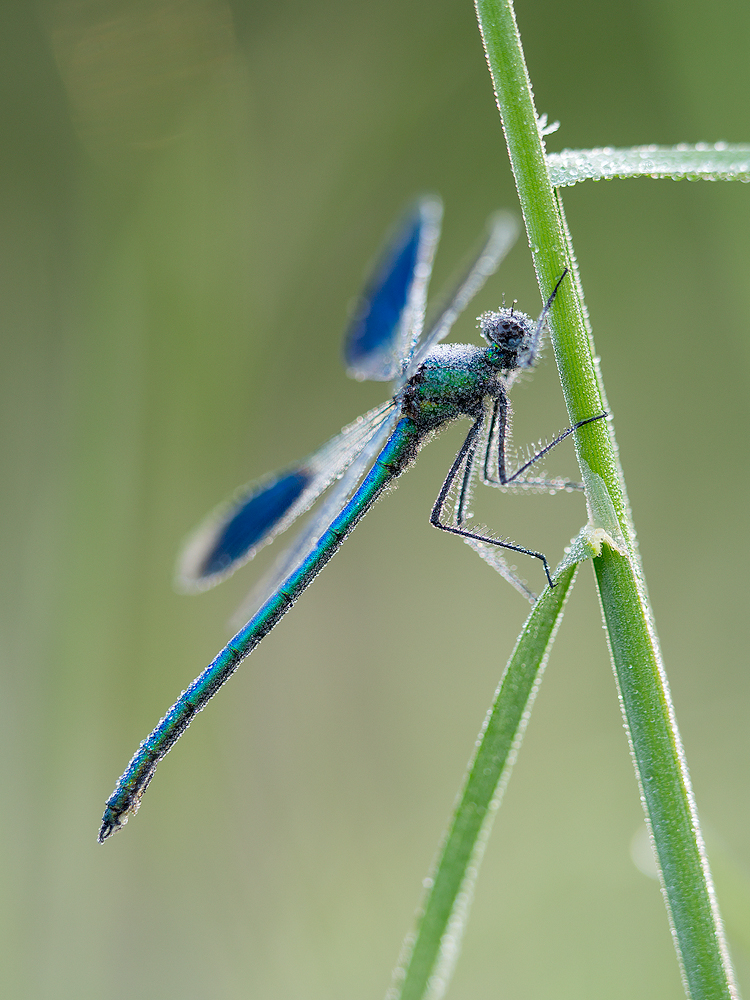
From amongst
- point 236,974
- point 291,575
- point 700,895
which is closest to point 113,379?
point 291,575

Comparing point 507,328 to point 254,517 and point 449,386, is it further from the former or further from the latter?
point 254,517

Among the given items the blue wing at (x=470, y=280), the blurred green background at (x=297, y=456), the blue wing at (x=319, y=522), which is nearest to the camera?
the blue wing at (x=470, y=280)

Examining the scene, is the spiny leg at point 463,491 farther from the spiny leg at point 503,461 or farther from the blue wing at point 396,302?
the blue wing at point 396,302

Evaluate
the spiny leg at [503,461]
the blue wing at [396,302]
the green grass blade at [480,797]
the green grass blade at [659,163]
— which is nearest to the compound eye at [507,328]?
the spiny leg at [503,461]

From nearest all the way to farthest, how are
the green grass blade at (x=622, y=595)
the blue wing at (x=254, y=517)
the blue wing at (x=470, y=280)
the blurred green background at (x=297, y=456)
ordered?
the green grass blade at (x=622, y=595)
the blue wing at (x=470, y=280)
the blue wing at (x=254, y=517)
the blurred green background at (x=297, y=456)

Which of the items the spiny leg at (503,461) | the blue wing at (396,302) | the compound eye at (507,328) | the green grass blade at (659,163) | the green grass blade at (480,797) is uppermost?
the blue wing at (396,302)

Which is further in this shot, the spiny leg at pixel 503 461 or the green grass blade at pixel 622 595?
the spiny leg at pixel 503 461

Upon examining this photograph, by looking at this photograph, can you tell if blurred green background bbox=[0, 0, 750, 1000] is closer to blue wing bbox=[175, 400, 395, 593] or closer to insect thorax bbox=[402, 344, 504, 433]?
blue wing bbox=[175, 400, 395, 593]
